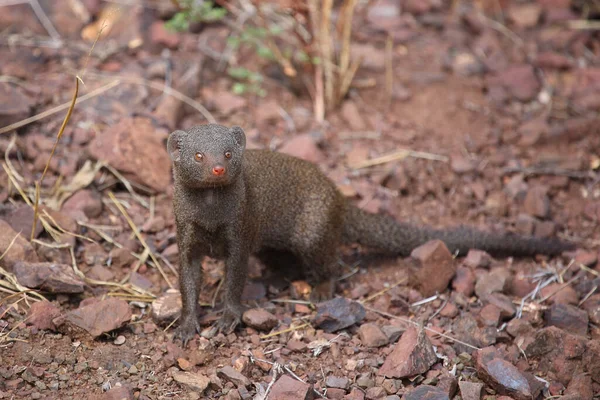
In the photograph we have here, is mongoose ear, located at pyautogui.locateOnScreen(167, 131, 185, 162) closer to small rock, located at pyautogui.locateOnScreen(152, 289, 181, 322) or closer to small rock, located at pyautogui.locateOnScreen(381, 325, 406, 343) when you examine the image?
small rock, located at pyautogui.locateOnScreen(152, 289, 181, 322)

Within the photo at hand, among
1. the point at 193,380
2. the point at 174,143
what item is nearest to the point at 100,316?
the point at 193,380

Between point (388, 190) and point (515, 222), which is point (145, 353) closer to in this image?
point (388, 190)

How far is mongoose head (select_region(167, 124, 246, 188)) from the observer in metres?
3.78

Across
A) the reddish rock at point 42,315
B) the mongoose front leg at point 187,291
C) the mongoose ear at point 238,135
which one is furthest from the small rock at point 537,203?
the reddish rock at point 42,315

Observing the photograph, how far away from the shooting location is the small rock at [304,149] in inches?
224

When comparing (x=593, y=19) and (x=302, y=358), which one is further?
(x=593, y=19)

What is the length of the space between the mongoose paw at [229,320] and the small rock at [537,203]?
8.47 ft

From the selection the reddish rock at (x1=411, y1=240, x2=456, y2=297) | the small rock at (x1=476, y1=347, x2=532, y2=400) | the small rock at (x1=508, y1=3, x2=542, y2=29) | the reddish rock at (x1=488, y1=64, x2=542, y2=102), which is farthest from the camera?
the small rock at (x1=508, y1=3, x2=542, y2=29)

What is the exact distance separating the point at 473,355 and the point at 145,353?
190cm

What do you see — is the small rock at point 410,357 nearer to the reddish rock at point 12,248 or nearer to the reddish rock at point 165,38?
the reddish rock at point 12,248

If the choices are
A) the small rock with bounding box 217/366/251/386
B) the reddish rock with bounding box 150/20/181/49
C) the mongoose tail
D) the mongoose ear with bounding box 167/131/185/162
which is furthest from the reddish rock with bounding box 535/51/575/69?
the small rock with bounding box 217/366/251/386

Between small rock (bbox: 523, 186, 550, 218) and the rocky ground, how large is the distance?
2cm

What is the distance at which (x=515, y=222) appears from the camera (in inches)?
217

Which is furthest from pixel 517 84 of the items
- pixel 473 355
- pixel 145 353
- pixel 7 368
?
pixel 7 368
